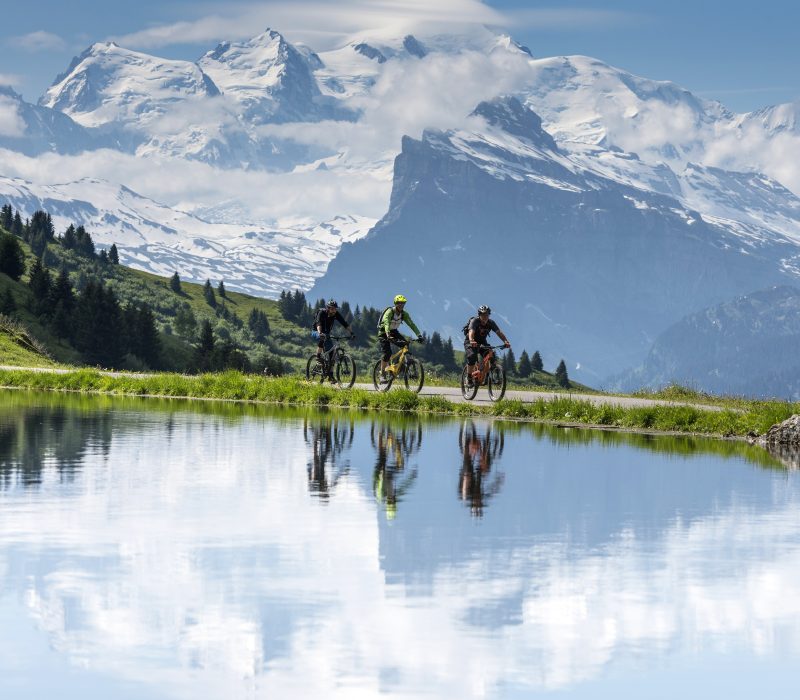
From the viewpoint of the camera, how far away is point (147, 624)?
1090cm

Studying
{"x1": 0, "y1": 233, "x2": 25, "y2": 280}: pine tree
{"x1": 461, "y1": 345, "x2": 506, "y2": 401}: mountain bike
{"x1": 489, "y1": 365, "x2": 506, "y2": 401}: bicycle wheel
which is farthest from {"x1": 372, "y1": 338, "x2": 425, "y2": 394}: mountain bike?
{"x1": 0, "y1": 233, "x2": 25, "y2": 280}: pine tree

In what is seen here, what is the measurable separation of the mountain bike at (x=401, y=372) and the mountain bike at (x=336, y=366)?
1.29 meters

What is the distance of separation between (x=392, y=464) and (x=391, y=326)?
17296mm

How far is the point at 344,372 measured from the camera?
4391 centimetres

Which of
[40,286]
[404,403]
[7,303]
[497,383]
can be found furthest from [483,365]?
[40,286]

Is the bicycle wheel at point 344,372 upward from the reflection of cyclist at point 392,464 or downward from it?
upward

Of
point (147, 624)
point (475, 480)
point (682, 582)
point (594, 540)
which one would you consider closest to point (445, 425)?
point (475, 480)

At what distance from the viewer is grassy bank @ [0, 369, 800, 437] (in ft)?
104

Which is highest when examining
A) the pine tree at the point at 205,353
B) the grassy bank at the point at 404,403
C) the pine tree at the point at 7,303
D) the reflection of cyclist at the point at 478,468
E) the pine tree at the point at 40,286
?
the pine tree at the point at 40,286

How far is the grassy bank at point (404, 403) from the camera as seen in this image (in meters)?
31.8

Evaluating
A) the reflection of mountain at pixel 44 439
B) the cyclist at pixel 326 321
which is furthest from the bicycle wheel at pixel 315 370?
the reflection of mountain at pixel 44 439

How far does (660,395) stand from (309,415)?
47.7ft

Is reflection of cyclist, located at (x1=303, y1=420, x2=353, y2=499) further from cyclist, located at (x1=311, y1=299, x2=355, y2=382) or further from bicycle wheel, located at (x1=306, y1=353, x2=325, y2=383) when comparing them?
bicycle wheel, located at (x1=306, y1=353, x2=325, y2=383)

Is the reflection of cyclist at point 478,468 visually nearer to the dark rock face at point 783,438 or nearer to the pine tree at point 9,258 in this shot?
the dark rock face at point 783,438
